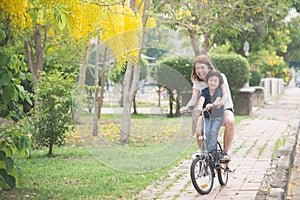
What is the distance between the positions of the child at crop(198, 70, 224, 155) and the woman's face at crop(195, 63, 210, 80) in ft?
0.40

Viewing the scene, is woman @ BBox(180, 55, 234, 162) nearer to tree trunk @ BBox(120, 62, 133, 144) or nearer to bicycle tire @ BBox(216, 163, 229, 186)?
bicycle tire @ BBox(216, 163, 229, 186)

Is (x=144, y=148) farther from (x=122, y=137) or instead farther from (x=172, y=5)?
(x=172, y=5)

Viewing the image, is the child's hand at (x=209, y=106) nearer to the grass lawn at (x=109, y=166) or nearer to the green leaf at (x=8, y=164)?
the grass lawn at (x=109, y=166)

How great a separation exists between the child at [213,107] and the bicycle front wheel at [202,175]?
23 cm

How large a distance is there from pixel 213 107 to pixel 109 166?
6.06ft

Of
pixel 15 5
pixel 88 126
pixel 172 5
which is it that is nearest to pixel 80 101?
pixel 88 126

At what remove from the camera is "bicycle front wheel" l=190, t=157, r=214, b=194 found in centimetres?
698

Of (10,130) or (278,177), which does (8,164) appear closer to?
(10,130)

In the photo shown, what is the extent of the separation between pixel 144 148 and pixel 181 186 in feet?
4.98

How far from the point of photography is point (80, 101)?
9031 mm

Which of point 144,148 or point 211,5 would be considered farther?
point 211,5

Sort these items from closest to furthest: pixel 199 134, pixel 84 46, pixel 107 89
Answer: pixel 199 134 < pixel 107 89 < pixel 84 46

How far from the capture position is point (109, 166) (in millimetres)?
8250

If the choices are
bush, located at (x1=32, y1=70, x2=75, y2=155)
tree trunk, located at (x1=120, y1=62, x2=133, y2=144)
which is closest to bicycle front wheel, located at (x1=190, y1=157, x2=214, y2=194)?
bush, located at (x1=32, y1=70, x2=75, y2=155)
